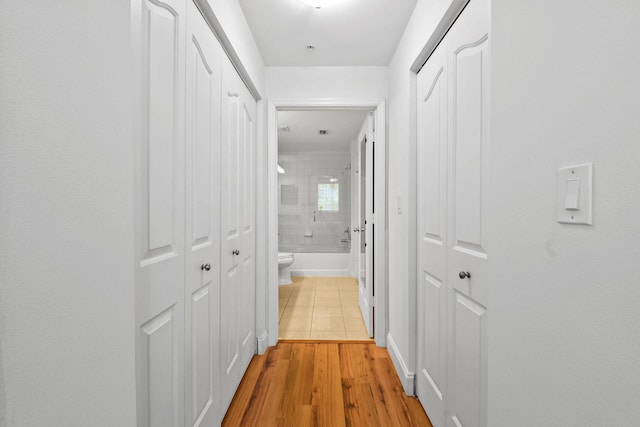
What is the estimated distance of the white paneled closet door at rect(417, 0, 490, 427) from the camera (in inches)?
45.5

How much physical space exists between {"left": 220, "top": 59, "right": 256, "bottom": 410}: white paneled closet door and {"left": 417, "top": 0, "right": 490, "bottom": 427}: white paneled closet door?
1.10m

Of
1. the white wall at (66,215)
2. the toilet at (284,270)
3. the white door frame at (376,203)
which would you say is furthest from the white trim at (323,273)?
the white wall at (66,215)

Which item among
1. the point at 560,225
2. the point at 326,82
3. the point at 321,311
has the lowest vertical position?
the point at 321,311

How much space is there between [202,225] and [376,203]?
5.06ft

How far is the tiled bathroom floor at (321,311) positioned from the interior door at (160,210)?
1.75 meters

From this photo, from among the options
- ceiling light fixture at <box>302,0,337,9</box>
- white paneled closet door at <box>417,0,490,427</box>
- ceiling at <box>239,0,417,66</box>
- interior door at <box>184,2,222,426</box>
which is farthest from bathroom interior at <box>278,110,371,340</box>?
interior door at <box>184,2,222,426</box>

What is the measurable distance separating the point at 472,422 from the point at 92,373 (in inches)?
51.7

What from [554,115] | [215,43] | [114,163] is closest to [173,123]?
[114,163]

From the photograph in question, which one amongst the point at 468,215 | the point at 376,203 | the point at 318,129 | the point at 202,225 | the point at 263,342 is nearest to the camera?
the point at 468,215

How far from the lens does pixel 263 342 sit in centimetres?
242

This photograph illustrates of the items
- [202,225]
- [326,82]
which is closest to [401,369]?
[202,225]

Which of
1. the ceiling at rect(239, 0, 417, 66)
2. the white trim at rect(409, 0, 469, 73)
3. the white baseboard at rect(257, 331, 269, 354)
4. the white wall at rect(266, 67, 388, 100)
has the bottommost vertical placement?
the white baseboard at rect(257, 331, 269, 354)

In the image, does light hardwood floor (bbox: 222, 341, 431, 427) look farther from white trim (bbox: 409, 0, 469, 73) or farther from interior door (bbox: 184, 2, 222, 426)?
white trim (bbox: 409, 0, 469, 73)

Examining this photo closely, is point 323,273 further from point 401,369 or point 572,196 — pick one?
point 572,196
